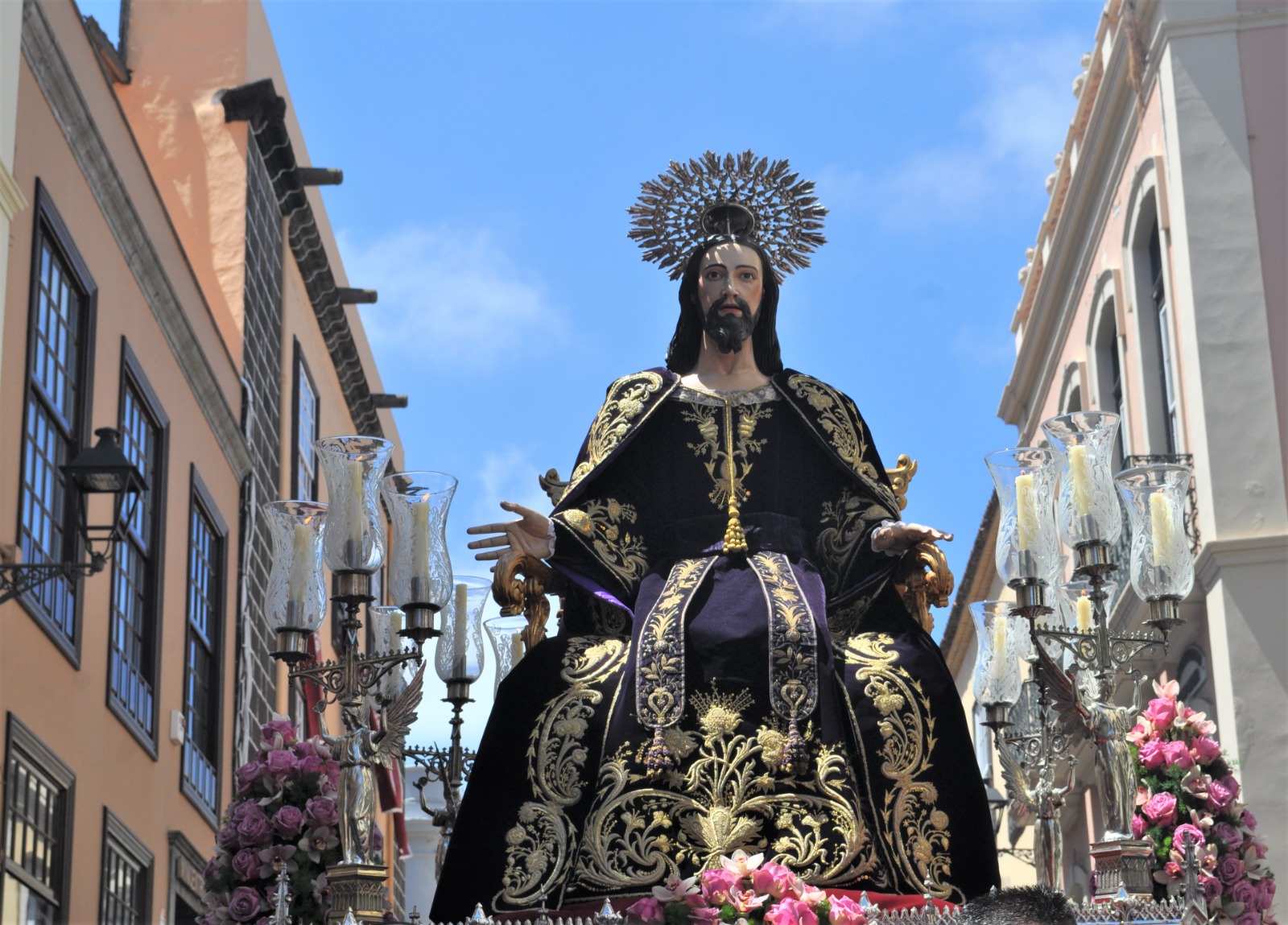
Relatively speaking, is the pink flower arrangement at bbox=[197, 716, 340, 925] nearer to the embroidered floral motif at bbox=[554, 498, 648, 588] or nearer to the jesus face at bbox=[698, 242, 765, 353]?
the embroidered floral motif at bbox=[554, 498, 648, 588]

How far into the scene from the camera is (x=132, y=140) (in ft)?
50.9

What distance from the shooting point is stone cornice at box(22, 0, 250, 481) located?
1295 centimetres

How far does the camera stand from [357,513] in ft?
22.4

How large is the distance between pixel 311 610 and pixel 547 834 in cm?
107

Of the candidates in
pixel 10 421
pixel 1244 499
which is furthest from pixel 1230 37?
pixel 10 421

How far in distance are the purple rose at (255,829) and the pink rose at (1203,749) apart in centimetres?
332

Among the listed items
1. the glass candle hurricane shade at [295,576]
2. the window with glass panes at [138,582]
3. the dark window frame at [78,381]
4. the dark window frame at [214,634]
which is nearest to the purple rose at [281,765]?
the glass candle hurricane shade at [295,576]

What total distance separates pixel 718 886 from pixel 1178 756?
7.37ft

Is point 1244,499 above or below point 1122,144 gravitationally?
below

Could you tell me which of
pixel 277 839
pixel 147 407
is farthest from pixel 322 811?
pixel 147 407

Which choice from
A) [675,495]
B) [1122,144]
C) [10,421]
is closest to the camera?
[675,495]

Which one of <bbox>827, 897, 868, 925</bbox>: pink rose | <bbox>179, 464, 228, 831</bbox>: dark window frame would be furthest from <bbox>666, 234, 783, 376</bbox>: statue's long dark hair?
<bbox>179, 464, 228, 831</bbox>: dark window frame

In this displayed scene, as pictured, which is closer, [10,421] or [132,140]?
[10,421]

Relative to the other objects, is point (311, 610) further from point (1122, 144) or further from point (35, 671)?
point (1122, 144)
